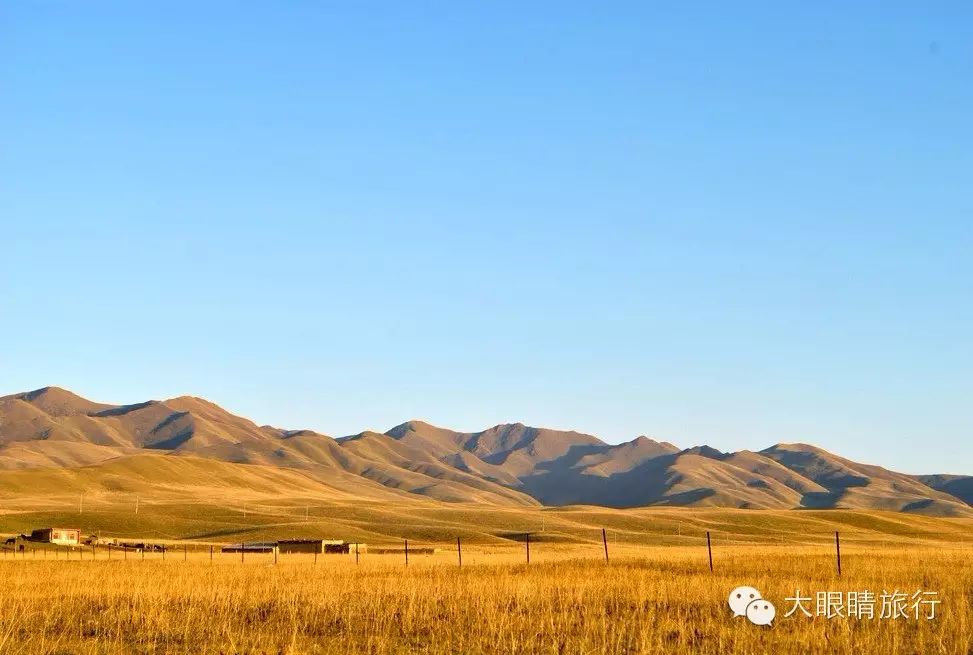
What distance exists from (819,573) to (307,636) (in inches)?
827

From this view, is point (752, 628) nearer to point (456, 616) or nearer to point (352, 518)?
point (456, 616)

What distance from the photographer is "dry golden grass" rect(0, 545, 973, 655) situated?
18422 millimetres

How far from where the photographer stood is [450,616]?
22.5 metres

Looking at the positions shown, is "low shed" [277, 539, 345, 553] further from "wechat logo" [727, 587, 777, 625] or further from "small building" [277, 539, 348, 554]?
"wechat logo" [727, 587, 777, 625]

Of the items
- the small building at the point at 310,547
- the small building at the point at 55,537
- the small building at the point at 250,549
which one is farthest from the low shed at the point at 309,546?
the small building at the point at 55,537

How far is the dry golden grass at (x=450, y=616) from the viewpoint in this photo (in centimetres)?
1842

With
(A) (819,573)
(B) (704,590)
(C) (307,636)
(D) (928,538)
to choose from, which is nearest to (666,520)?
(D) (928,538)

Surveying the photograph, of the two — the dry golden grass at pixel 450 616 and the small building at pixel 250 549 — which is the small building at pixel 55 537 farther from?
the dry golden grass at pixel 450 616

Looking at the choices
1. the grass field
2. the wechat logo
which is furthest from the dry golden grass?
the wechat logo

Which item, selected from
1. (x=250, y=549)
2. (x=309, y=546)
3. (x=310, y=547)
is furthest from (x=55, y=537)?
(x=310, y=547)

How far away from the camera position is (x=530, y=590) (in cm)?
2739

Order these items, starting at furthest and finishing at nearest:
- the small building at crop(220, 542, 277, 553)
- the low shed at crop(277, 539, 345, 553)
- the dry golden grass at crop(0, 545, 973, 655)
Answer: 1. the low shed at crop(277, 539, 345, 553)
2. the small building at crop(220, 542, 277, 553)
3. the dry golden grass at crop(0, 545, 973, 655)

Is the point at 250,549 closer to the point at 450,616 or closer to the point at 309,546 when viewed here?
the point at 309,546

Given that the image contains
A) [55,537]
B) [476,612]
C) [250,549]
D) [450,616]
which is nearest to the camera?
[450,616]
